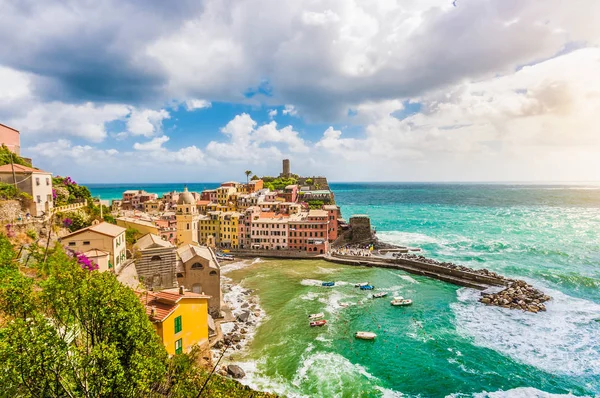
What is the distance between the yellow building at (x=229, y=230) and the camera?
70750 millimetres

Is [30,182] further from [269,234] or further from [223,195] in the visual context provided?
[223,195]

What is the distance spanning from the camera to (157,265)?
31.8 m

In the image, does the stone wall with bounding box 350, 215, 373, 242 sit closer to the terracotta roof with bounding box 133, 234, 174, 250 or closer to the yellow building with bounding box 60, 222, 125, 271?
the terracotta roof with bounding box 133, 234, 174, 250

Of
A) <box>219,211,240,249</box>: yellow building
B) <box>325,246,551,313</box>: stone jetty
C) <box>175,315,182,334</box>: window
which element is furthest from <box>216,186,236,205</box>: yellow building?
<box>175,315,182,334</box>: window

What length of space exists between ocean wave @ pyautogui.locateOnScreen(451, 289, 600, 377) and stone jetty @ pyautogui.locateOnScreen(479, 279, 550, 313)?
3.21 ft

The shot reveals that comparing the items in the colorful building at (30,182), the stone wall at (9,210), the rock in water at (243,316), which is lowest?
the rock in water at (243,316)

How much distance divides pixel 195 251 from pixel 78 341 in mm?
21170

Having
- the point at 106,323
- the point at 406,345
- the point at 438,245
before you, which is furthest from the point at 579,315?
the point at 106,323

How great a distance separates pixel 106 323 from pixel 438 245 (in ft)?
242

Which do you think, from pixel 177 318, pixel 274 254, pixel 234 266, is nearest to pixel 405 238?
pixel 274 254

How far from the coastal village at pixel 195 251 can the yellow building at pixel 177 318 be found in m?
0.07

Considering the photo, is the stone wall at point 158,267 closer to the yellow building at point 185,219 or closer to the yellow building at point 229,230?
the yellow building at point 185,219

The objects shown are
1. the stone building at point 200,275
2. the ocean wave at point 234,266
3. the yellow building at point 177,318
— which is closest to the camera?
the yellow building at point 177,318

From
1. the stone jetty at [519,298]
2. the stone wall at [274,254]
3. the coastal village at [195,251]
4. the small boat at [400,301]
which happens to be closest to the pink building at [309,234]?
the coastal village at [195,251]
